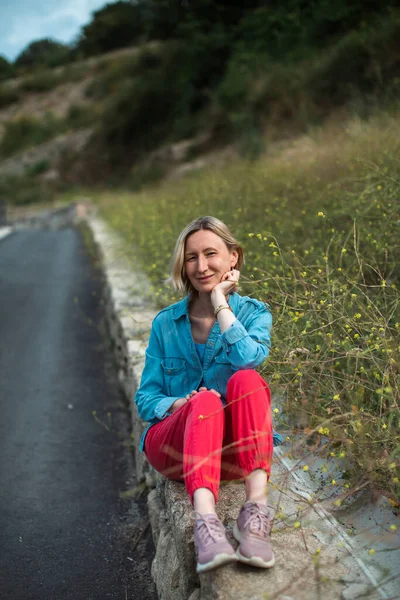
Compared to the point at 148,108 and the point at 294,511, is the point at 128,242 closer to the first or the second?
the point at 294,511

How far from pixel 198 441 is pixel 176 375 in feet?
1.70

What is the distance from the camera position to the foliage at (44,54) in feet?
223

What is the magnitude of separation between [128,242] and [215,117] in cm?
1613

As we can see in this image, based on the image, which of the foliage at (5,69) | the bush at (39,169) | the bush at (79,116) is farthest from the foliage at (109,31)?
the bush at (39,169)

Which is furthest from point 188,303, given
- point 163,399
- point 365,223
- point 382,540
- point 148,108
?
point 148,108

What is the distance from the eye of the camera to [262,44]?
72.6ft

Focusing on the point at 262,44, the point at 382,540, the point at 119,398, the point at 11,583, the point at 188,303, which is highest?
the point at 262,44

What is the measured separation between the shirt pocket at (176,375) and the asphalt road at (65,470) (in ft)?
2.94

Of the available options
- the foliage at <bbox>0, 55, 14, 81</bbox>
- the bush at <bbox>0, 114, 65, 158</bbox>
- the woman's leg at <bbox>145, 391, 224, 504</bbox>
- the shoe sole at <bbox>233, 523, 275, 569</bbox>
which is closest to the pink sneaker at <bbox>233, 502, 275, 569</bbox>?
the shoe sole at <bbox>233, 523, 275, 569</bbox>

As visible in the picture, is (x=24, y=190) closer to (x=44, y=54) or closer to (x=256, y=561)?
(x=256, y=561)

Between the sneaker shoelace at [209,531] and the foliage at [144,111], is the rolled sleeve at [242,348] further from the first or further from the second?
the foliage at [144,111]

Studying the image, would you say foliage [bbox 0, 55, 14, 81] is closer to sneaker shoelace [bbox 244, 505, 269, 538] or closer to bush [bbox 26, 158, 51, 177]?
bush [bbox 26, 158, 51, 177]

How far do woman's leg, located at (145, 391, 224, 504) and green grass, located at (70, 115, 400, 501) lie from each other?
1.25 feet

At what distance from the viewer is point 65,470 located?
4082 millimetres
